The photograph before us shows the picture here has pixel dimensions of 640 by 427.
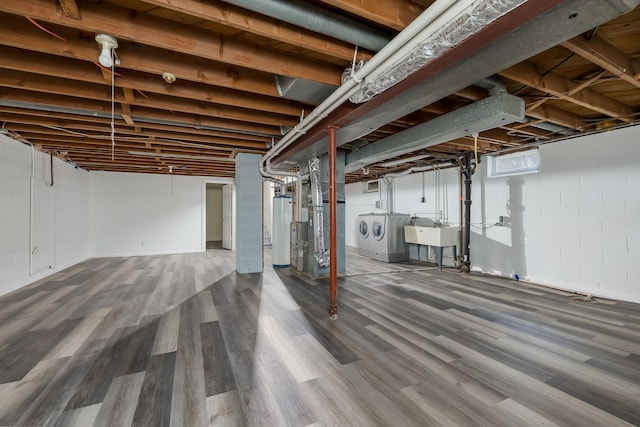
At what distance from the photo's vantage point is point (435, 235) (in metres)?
5.07

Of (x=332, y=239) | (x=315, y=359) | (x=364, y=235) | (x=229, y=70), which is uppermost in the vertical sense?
(x=229, y=70)

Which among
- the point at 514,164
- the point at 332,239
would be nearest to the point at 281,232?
the point at 332,239

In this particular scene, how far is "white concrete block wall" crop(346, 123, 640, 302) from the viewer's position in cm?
336

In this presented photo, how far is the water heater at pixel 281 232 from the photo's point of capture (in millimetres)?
5453

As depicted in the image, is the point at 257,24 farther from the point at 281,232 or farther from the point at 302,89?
the point at 281,232

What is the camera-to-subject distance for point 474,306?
3.11m

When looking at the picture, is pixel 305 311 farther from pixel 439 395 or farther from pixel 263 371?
pixel 439 395

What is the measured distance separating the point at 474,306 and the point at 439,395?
1885 mm

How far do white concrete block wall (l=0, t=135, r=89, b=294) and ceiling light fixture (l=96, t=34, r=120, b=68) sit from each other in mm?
3396

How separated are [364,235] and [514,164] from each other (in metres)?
3.39

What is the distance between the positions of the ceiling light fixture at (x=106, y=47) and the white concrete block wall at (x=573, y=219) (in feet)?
17.7

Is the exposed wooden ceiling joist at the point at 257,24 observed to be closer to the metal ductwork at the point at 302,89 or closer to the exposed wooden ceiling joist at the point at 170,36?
the exposed wooden ceiling joist at the point at 170,36

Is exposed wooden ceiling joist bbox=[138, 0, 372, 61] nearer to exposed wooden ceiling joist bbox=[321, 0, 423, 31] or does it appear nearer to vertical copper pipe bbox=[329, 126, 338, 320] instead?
exposed wooden ceiling joist bbox=[321, 0, 423, 31]

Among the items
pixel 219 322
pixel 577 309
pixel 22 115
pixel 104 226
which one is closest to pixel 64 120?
pixel 22 115
